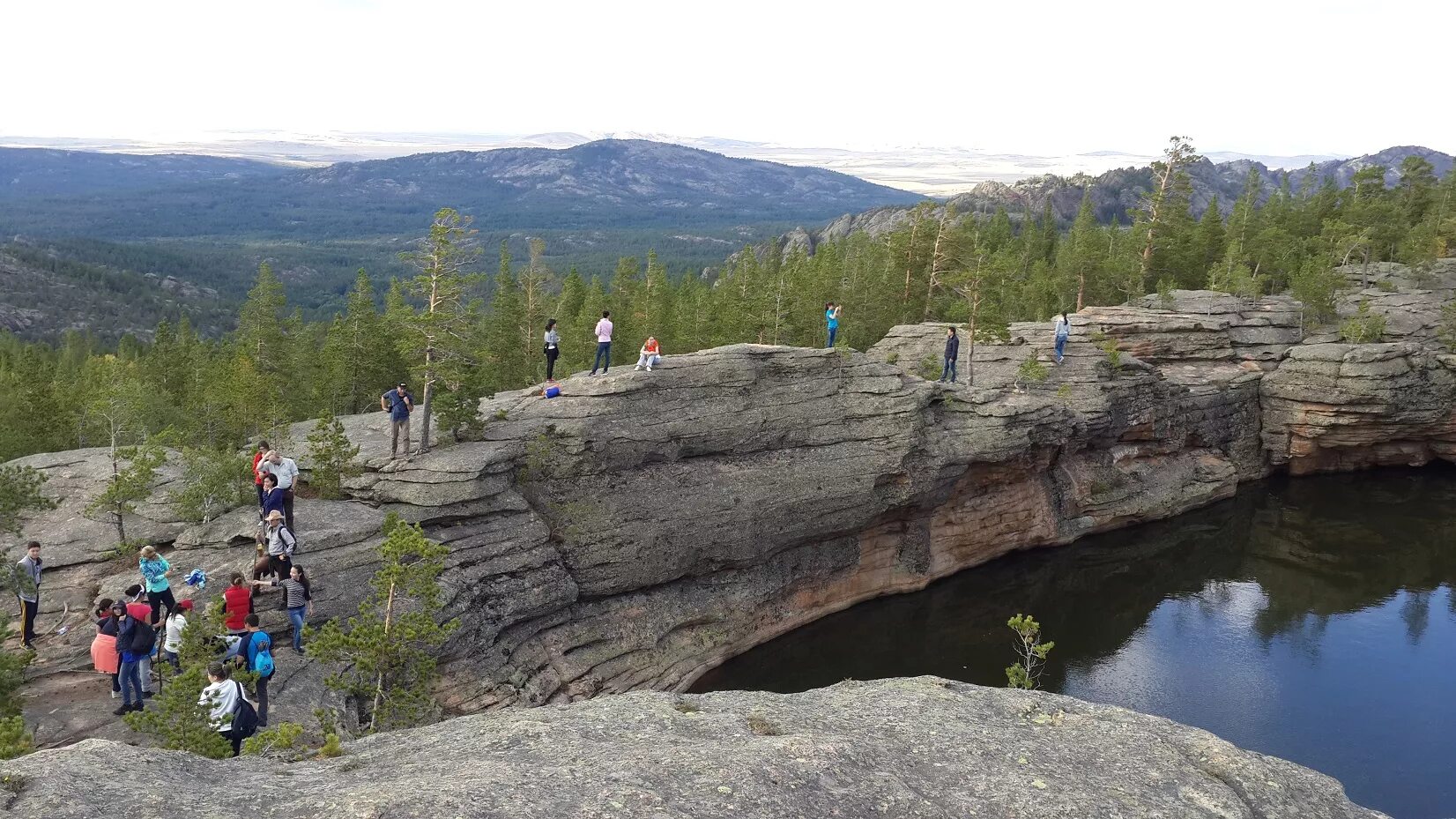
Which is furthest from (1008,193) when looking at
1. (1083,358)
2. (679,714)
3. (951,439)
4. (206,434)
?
(679,714)

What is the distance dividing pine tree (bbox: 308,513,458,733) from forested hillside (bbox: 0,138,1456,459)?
9704mm

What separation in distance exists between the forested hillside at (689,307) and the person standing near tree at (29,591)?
8.47 m

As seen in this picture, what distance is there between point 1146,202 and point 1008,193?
95.1 m

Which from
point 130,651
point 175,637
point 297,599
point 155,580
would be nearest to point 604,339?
point 297,599

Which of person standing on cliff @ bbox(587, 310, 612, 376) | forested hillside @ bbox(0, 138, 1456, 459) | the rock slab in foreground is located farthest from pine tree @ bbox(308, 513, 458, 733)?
person standing on cliff @ bbox(587, 310, 612, 376)

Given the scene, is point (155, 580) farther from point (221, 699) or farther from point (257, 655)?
point (221, 699)

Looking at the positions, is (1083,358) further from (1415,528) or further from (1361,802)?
(1361,802)

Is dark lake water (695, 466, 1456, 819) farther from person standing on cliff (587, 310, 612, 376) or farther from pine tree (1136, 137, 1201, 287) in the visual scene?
pine tree (1136, 137, 1201, 287)

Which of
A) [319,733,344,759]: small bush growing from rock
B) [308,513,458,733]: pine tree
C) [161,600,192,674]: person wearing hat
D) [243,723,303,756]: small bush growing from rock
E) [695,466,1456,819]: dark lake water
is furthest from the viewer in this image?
[695,466,1456,819]: dark lake water

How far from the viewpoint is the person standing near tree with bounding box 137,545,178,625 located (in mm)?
19188

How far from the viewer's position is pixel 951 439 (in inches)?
1563

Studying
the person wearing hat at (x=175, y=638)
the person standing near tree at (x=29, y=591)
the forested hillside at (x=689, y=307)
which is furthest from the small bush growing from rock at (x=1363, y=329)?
the person standing near tree at (x=29, y=591)

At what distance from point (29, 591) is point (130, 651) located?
4.96 meters

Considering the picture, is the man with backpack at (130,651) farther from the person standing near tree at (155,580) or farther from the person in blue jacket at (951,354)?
the person in blue jacket at (951,354)
